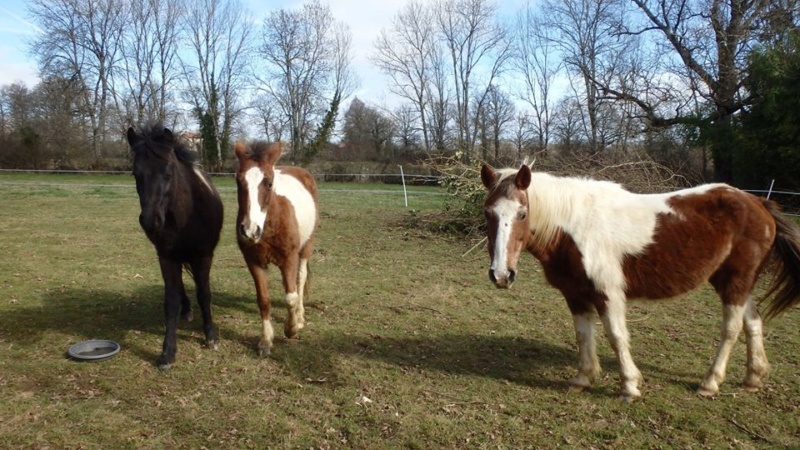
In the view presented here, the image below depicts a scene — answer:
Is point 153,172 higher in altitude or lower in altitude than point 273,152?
lower

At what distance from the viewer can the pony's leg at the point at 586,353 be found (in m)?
3.77

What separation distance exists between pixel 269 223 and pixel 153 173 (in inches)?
39.9

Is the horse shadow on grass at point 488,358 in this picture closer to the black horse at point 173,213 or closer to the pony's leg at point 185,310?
the black horse at point 173,213

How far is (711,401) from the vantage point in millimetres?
3654

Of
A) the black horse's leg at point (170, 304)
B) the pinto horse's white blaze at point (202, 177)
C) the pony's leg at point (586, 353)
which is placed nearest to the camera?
the pony's leg at point (586, 353)

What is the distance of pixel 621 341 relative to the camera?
3533mm

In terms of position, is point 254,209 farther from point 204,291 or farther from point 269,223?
point 204,291

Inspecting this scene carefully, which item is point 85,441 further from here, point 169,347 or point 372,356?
point 372,356

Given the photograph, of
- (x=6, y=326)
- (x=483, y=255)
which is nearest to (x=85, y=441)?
(x=6, y=326)

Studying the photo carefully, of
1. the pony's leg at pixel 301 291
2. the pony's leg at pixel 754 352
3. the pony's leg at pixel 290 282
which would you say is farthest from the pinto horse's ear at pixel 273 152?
the pony's leg at pixel 754 352

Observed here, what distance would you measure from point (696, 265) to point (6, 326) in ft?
21.1

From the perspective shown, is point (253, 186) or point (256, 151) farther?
point (256, 151)

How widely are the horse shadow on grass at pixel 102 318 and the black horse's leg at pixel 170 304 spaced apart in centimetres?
28

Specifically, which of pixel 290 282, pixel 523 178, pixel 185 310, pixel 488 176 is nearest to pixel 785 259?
pixel 523 178
